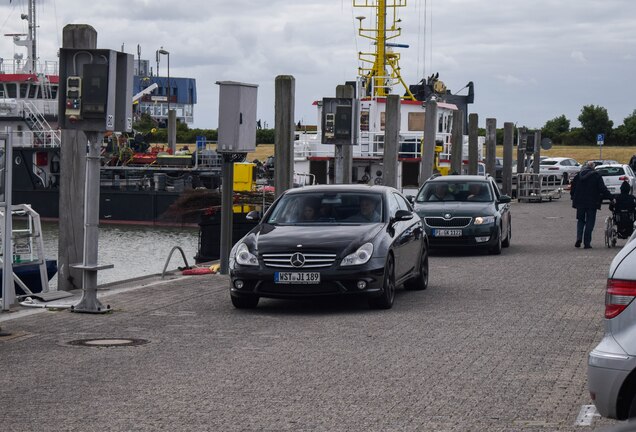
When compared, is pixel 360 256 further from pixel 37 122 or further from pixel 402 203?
pixel 37 122

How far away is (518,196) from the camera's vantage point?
5491 centimetres

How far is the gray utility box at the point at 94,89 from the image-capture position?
14031 mm

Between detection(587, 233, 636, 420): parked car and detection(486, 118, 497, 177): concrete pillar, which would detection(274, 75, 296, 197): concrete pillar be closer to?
detection(587, 233, 636, 420): parked car

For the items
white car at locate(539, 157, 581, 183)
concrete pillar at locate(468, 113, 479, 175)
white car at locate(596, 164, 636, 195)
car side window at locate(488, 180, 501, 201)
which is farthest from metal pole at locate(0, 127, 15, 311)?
white car at locate(539, 157, 581, 183)

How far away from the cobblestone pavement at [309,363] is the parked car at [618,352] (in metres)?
1.30

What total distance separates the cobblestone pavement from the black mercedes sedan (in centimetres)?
31

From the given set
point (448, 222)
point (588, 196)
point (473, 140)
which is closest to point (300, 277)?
point (448, 222)

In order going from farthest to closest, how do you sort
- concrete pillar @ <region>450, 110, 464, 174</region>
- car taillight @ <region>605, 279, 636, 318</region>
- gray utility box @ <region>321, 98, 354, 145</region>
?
concrete pillar @ <region>450, 110, 464, 174</region>
gray utility box @ <region>321, 98, 354, 145</region>
car taillight @ <region>605, 279, 636, 318</region>

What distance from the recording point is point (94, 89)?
14062 millimetres

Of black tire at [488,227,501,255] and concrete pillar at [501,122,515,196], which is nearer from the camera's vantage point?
black tire at [488,227,501,255]

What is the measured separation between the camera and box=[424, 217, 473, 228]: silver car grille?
78.9 ft

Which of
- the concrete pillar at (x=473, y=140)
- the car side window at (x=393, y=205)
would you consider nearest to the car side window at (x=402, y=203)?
the car side window at (x=393, y=205)

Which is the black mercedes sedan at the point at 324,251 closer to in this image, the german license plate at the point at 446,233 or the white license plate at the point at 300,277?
the white license plate at the point at 300,277

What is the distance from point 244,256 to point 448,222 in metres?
10.1
